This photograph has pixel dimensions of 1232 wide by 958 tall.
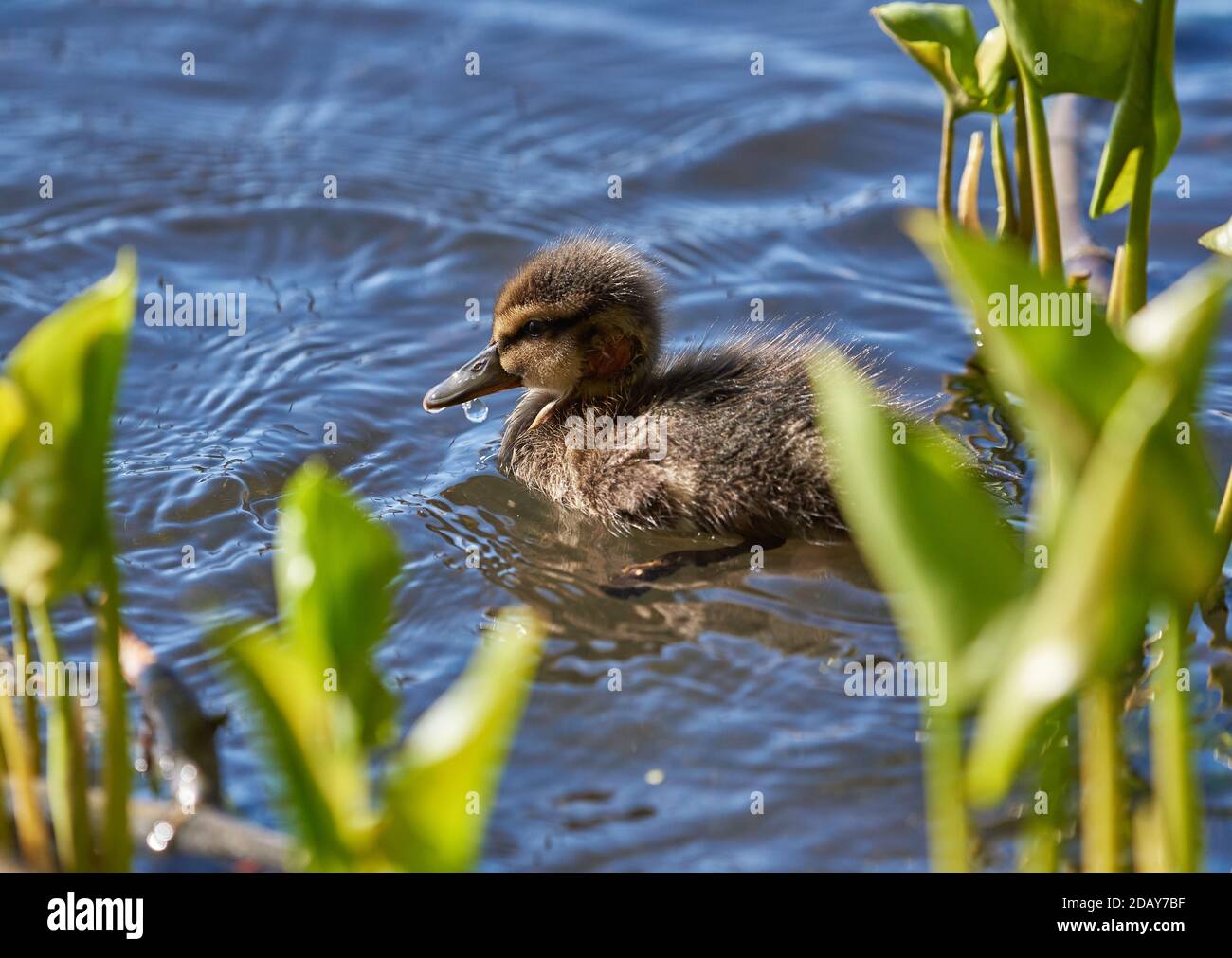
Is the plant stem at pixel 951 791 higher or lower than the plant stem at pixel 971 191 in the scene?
lower

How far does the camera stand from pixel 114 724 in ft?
7.36

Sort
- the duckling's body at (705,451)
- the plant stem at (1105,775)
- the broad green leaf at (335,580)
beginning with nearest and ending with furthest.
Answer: the broad green leaf at (335,580)
the plant stem at (1105,775)
the duckling's body at (705,451)

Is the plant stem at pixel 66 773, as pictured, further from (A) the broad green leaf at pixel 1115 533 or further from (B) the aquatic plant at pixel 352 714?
(A) the broad green leaf at pixel 1115 533

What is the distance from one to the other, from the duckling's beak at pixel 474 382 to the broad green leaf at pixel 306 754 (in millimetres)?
3149

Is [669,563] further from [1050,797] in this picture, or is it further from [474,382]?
[1050,797]

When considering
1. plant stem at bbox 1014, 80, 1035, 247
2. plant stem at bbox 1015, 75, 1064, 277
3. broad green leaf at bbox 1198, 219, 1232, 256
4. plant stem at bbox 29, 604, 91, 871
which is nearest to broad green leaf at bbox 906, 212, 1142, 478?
plant stem at bbox 29, 604, 91, 871

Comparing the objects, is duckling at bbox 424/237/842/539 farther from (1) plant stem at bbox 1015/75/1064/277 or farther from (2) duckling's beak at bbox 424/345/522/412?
(1) plant stem at bbox 1015/75/1064/277

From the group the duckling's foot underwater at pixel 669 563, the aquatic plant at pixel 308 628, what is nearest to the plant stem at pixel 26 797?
the aquatic plant at pixel 308 628

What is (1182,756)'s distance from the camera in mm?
2025

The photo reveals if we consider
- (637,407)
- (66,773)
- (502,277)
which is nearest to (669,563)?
(637,407)

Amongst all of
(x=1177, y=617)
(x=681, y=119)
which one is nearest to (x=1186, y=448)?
(x=1177, y=617)

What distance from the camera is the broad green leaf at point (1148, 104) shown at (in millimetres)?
3705

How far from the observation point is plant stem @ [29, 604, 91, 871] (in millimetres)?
2277
